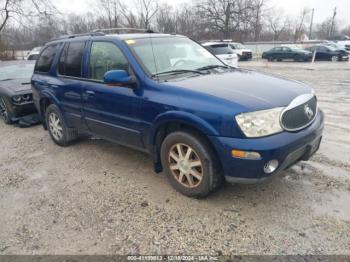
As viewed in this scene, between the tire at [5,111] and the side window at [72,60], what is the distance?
288 centimetres

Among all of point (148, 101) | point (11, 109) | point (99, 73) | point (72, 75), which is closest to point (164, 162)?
point (148, 101)

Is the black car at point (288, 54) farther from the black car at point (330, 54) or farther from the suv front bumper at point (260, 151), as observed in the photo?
the suv front bumper at point (260, 151)

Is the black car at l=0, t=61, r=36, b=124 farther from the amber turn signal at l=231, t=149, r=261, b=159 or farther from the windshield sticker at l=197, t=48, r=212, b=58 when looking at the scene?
the amber turn signal at l=231, t=149, r=261, b=159

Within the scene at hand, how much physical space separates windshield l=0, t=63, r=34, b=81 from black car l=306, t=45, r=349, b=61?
23421 mm

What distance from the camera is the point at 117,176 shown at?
4090mm

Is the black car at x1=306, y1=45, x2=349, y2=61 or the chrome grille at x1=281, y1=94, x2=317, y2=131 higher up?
the chrome grille at x1=281, y1=94, x2=317, y2=131

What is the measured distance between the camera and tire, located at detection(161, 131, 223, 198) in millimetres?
A: 3045

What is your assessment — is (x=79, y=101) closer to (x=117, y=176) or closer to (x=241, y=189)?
(x=117, y=176)

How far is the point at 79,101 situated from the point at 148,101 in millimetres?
1530

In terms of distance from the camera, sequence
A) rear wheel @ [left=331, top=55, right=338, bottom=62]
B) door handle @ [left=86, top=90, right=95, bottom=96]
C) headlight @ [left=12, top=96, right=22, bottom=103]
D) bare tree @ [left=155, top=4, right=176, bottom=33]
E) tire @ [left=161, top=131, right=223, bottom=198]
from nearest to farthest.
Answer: tire @ [left=161, top=131, right=223, bottom=198] → door handle @ [left=86, top=90, right=95, bottom=96] → headlight @ [left=12, top=96, right=22, bottom=103] → rear wheel @ [left=331, top=55, right=338, bottom=62] → bare tree @ [left=155, top=4, right=176, bottom=33]

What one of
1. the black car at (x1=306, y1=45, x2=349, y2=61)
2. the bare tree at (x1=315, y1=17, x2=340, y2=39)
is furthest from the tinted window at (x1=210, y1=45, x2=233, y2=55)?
the bare tree at (x1=315, y1=17, x2=340, y2=39)

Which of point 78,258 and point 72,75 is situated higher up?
point 72,75

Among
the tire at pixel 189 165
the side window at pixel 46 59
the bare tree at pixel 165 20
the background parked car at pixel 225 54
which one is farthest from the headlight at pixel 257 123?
the bare tree at pixel 165 20

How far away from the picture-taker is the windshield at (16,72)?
297 inches
